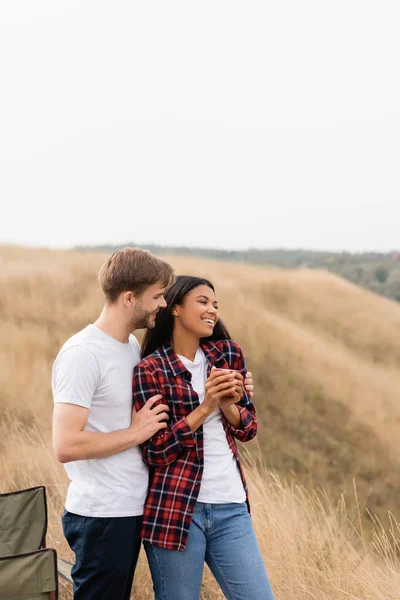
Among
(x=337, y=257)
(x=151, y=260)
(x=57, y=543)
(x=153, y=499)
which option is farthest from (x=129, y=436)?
(x=337, y=257)

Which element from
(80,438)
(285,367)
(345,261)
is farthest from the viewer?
(345,261)

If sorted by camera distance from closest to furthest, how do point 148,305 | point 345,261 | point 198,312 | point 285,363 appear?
point 148,305
point 198,312
point 285,363
point 345,261

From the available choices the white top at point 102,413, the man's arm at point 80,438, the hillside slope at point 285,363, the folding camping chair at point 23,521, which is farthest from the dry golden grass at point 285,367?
the man's arm at point 80,438

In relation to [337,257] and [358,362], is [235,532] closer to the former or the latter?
[358,362]

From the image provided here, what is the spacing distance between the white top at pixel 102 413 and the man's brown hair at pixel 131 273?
6.2 inches

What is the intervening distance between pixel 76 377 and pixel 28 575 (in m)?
0.68

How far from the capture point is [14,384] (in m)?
11.5

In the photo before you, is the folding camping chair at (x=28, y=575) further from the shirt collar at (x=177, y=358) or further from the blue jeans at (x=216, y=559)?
the shirt collar at (x=177, y=358)

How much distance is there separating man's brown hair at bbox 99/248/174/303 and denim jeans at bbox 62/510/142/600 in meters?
0.73

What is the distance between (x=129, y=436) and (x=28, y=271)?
18.0m

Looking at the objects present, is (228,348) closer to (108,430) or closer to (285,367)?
(108,430)

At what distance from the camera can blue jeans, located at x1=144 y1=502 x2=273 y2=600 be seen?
2367 mm

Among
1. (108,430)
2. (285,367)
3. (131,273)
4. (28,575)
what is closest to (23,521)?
(28,575)

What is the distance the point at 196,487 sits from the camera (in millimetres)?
2363
